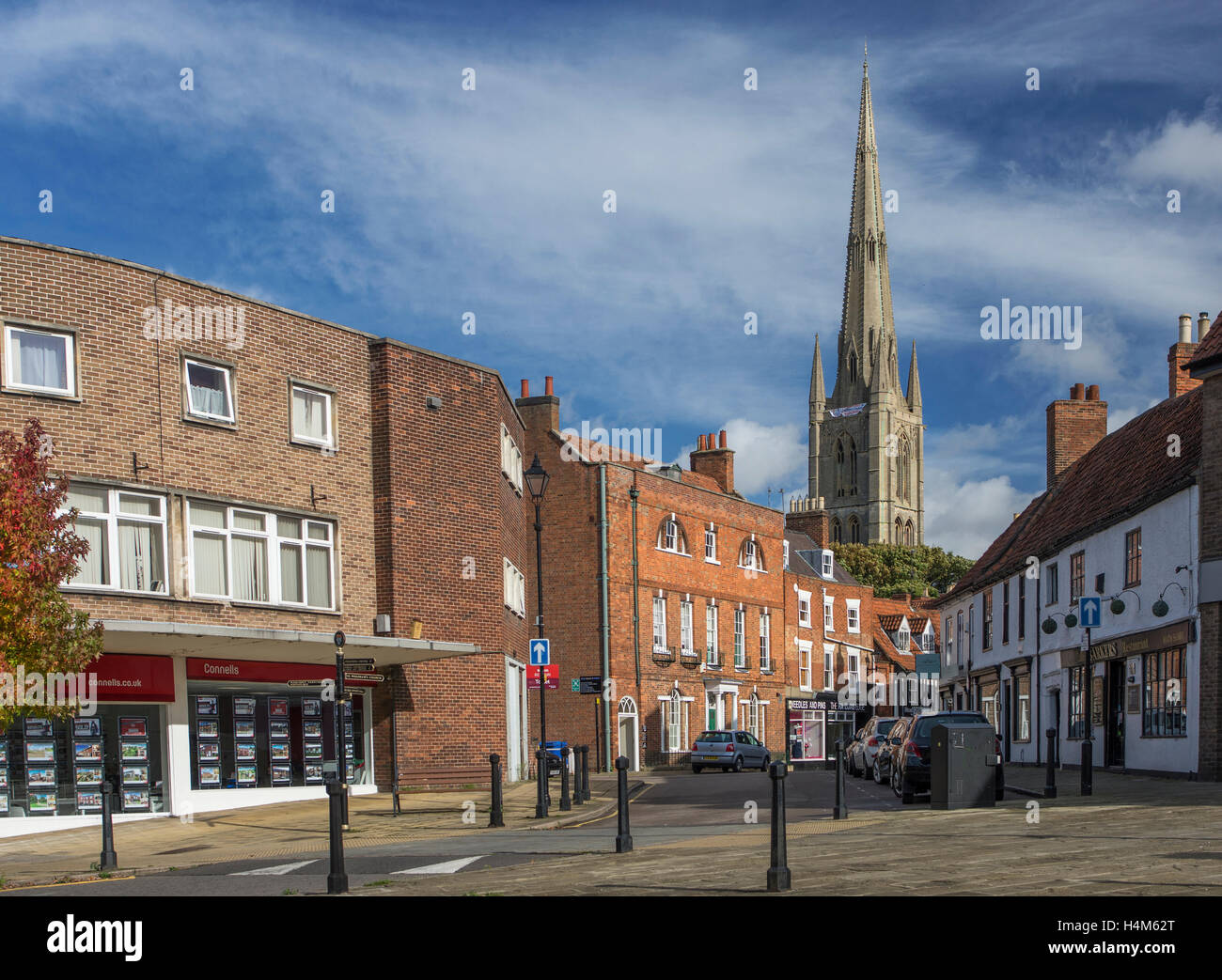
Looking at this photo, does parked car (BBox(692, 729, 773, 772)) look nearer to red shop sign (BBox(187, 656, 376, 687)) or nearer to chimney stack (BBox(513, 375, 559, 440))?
chimney stack (BBox(513, 375, 559, 440))

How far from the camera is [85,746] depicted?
23234mm

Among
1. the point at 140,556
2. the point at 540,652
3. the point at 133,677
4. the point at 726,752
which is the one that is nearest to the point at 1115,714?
the point at 726,752

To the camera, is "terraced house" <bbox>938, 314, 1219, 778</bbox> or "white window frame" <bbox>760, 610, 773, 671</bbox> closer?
"terraced house" <bbox>938, 314, 1219, 778</bbox>

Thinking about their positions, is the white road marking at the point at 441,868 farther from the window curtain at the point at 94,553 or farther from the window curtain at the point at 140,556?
the window curtain at the point at 140,556

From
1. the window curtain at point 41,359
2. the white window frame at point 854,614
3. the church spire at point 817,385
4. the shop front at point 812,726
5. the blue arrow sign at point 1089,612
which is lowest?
the shop front at point 812,726

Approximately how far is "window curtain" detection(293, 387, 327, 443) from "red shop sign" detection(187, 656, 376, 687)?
4568 mm

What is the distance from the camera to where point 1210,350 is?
85.7ft

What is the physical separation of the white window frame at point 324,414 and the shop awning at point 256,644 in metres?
4.16

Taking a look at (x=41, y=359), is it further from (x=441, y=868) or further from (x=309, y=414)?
(x=441, y=868)

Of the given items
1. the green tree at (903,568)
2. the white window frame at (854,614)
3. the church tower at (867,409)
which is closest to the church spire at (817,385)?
the church tower at (867,409)

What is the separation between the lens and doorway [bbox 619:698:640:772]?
49.4 metres

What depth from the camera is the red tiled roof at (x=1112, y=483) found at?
2961 centimetres

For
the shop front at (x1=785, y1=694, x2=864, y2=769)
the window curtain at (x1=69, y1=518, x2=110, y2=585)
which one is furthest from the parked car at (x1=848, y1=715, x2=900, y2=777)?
the shop front at (x1=785, y1=694, x2=864, y2=769)

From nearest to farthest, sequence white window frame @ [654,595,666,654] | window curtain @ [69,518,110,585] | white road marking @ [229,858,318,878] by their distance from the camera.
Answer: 1. white road marking @ [229,858,318,878]
2. window curtain @ [69,518,110,585]
3. white window frame @ [654,595,666,654]
